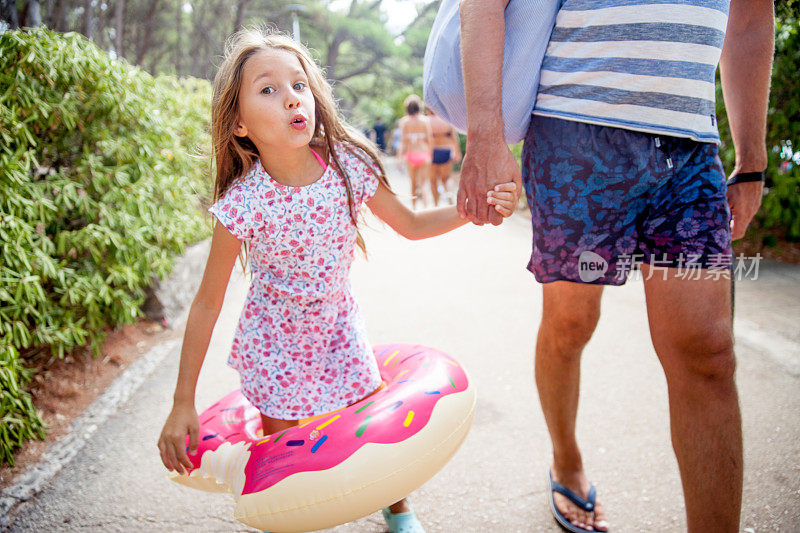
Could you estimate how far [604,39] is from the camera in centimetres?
143

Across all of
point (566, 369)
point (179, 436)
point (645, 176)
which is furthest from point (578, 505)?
point (179, 436)

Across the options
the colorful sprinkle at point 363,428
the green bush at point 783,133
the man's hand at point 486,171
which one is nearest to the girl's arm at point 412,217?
the man's hand at point 486,171

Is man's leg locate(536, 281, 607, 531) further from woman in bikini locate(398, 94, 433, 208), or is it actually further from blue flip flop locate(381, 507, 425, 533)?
woman in bikini locate(398, 94, 433, 208)

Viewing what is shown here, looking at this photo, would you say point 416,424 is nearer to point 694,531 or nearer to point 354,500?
point 354,500

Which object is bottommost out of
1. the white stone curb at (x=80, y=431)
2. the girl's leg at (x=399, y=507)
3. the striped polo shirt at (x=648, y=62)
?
the white stone curb at (x=80, y=431)

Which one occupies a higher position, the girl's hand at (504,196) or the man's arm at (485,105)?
the man's arm at (485,105)

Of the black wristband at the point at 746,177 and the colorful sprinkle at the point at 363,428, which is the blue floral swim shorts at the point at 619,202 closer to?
the black wristband at the point at 746,177

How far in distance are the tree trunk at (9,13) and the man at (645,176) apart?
630 centimetres

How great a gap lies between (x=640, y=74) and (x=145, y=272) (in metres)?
3.13

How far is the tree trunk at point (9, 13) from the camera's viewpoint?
5.83 metres

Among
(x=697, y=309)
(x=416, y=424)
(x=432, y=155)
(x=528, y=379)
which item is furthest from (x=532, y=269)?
(x=432, y=155)

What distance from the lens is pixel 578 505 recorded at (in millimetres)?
1978

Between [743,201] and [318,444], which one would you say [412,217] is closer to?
[318,444]

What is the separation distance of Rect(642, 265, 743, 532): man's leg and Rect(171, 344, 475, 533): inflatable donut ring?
0.60 metres
